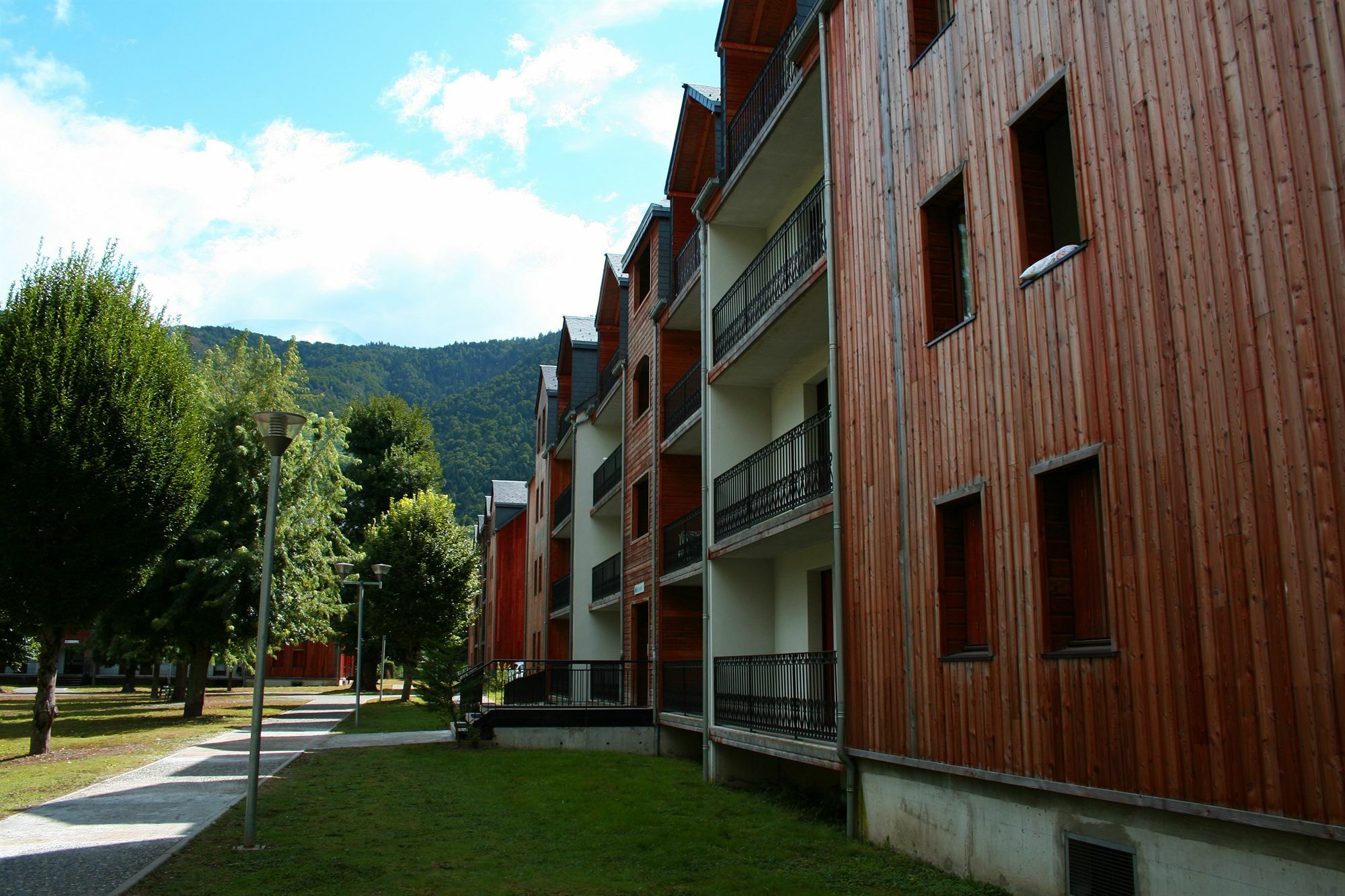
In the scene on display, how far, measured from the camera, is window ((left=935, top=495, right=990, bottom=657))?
830 cm

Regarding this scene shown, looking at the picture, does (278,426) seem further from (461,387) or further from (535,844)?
(461,387)

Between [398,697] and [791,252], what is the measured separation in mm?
39374

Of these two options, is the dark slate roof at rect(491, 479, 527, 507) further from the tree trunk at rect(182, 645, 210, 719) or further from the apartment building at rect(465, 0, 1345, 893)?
the apartment building at rect(465, 0, 1345, 893)

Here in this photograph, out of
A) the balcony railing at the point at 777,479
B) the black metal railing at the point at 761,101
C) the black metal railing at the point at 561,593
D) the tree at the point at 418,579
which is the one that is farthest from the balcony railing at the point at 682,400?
the tree at the point at 418,579

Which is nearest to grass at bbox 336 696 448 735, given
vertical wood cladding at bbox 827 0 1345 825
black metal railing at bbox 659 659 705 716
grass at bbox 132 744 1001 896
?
black metal railing at bbox 659 659 705 716

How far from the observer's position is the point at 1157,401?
591cm

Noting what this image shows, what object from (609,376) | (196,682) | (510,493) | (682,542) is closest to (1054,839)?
(682,542)

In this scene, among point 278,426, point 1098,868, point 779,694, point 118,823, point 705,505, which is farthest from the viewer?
point 705,505

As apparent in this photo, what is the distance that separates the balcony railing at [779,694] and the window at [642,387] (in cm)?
928

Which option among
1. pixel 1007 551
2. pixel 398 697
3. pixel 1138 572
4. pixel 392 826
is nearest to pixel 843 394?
pixel 1007 551

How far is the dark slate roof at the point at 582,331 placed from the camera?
3147 centimetres

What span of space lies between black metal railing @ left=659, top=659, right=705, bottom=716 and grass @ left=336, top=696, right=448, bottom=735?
6.61 meters

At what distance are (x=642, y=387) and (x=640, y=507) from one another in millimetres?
3000

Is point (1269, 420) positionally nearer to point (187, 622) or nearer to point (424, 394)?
point (187, 622)
